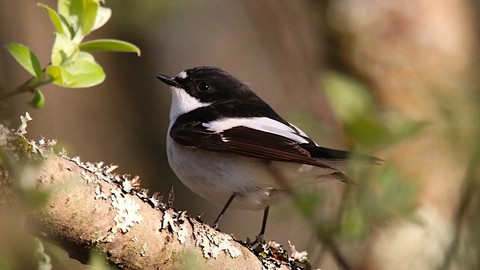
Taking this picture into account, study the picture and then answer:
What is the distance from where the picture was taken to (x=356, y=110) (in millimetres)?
1547

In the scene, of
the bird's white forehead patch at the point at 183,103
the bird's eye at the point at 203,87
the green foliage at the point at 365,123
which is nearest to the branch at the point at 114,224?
the green foliage at the point at 365,123

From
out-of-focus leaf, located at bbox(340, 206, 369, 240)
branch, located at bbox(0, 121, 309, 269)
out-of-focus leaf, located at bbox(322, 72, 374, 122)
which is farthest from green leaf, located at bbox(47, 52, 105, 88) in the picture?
out-of-focus leaf, located at bbox(340, 206, 369, 240)

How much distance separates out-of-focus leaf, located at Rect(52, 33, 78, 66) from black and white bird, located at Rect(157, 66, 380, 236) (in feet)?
5.33

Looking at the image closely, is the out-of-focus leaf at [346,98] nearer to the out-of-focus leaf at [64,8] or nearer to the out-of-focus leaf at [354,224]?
the out-of-focus leaf at [354,224]

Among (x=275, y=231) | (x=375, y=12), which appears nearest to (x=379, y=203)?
(x=375, y=12)

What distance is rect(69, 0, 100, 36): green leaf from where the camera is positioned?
71.8 inches

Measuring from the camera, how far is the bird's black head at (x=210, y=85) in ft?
15.0

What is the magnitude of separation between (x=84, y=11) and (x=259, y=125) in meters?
2.24

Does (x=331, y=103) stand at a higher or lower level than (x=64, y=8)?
higher

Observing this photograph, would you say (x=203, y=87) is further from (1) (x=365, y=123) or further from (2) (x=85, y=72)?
(1) (x=365, y=123)

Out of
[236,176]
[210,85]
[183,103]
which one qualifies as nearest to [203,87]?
[210,85]

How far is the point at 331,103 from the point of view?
1.65 meters

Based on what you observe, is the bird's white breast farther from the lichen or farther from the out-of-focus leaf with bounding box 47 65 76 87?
the out-of-focus leaf with bounding box 47 65 76 87

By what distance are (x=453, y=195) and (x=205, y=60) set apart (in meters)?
4.46
